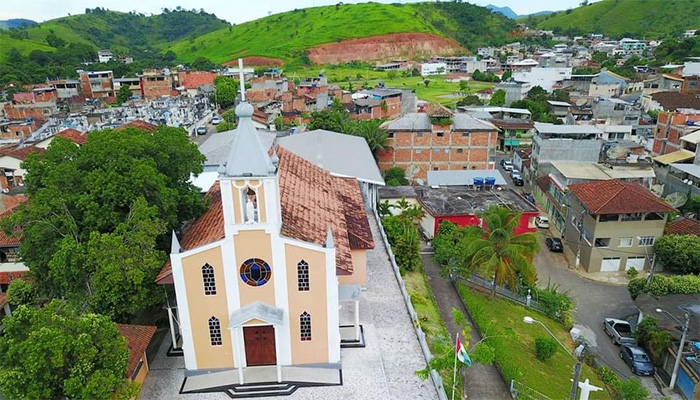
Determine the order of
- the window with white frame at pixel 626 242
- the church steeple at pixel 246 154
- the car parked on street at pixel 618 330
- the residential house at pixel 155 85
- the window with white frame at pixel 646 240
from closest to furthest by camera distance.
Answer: the church steeple at pixel 246 154 < the car parked on street at pixel 618 330 < the window with white frame at pixel 626 242 < the window with white frame at pixel 646 240 < the residential house at pixel 155 85

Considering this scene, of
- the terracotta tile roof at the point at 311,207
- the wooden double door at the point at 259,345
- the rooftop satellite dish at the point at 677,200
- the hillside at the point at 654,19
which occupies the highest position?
the hillside at the point at 654,19

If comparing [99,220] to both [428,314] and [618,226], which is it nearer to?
[428,314]

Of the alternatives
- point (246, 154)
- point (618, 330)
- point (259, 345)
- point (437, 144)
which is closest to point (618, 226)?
point (618, 330)

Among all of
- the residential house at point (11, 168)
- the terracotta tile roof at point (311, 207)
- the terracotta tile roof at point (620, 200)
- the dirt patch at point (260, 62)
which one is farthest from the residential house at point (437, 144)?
the dirt patch at point (260, 62)

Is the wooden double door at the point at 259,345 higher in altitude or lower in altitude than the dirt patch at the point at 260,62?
lower

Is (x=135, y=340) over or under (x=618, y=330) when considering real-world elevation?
over

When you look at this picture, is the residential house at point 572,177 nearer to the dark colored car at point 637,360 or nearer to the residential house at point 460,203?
the residential house at point 460,203

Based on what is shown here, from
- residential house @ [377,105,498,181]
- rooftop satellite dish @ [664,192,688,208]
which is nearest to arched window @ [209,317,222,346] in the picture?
residential house @ [377,105,498,181]

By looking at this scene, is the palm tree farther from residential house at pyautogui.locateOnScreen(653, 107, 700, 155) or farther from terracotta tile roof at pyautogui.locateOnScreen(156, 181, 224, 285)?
residential house at pyautogui.locateOnScreen(653, 107, 700, 155)
